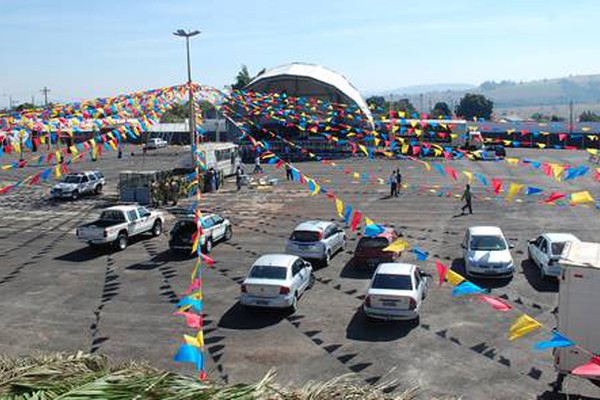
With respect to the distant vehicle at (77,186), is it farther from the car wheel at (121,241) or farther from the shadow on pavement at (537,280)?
the shadow on pavement at (537,280)

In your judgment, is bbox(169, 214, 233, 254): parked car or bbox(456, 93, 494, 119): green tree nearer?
bbox(169, 214, 233, 254): parked car

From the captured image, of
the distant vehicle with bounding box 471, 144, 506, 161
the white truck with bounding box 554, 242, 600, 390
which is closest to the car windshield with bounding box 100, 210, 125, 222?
the white truck with bounding box 554, 242, 600, 390

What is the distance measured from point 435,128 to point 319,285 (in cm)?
5512

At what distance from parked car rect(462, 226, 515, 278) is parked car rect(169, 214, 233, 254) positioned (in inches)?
398

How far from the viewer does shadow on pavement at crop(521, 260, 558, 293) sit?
19250 mm

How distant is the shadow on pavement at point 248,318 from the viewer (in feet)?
54.9

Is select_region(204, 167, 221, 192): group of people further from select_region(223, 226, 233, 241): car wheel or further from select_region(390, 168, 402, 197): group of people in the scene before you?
select_region(223, 226, 233, 241): car wheel

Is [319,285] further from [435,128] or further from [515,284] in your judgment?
[435,128]

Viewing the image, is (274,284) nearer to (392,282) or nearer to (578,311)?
(392,282)

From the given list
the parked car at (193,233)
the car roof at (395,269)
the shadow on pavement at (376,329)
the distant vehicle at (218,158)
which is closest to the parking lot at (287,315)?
the shadow on pavement at (376,329)

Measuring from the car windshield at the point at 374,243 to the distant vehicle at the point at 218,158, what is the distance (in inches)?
841

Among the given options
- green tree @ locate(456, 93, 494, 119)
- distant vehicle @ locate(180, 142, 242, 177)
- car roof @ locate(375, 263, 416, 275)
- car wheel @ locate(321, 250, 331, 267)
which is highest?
green tree @ locate(456, 93, 494, 119)

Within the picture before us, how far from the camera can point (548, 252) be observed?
20109 mm

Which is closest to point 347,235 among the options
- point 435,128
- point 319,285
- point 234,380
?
point 319,285
